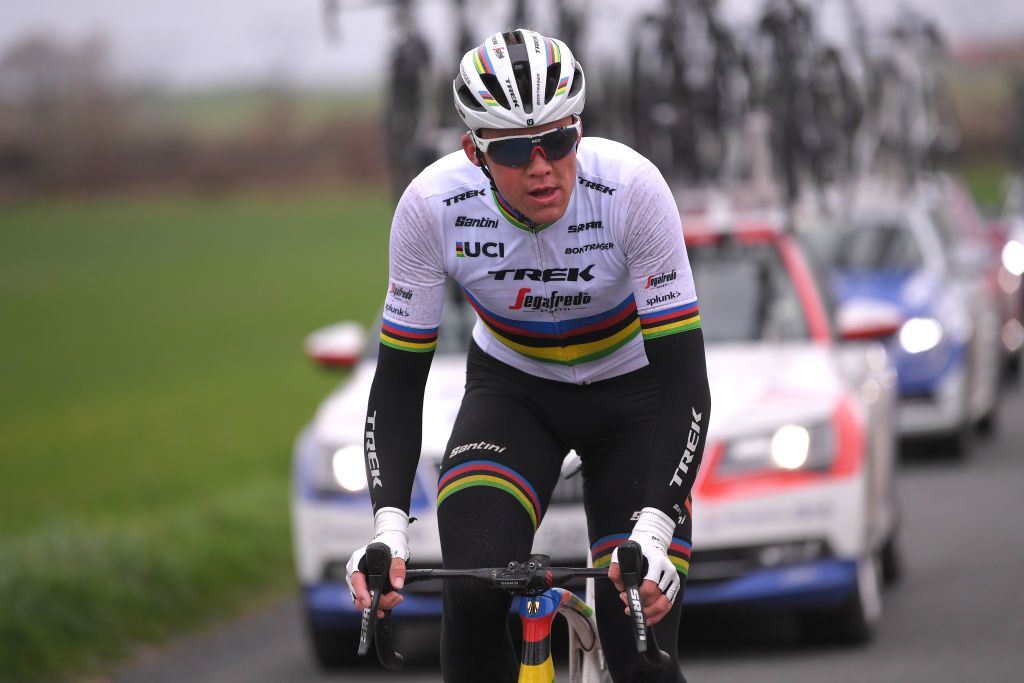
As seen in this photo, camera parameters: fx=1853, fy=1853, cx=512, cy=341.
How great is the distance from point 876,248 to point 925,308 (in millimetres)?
1049

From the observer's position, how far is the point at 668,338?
14.5 ft

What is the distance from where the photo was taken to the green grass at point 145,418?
885cm

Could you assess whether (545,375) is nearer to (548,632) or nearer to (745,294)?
(548,632)

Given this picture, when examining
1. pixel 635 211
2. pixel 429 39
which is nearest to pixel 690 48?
pixel 429 39

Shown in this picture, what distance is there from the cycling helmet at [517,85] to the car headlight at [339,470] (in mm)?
3563

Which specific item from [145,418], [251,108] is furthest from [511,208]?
[251,108]

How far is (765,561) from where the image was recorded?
7.48 m

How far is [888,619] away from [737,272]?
6.11ft

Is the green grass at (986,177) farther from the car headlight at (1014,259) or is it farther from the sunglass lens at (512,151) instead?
the sunglass lens at (512,151)

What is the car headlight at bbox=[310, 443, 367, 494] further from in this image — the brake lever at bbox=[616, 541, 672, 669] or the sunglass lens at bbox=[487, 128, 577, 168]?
the brake lever at bbox=[616, 541, 672, 669]

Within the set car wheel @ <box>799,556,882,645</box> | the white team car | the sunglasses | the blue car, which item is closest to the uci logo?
the sunglasses

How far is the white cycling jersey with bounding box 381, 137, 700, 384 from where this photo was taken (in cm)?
453

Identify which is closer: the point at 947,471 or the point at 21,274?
the point at 947,471

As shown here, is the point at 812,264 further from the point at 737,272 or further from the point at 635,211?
the point at 635,211
